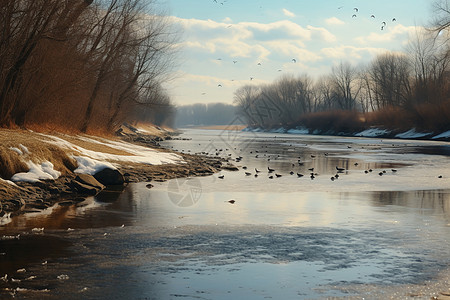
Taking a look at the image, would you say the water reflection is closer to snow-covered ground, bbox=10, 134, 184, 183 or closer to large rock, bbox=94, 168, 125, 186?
large rock, bbox=94, 168, 125, 186

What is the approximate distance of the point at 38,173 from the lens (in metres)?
16.5

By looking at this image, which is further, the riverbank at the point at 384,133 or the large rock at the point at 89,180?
the riverbank at the point at 384,133

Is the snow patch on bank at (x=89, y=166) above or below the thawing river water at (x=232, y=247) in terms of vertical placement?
above

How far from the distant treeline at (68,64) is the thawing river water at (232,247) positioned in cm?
903

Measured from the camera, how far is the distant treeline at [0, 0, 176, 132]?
22.0m

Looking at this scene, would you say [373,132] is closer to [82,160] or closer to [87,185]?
[82,160]

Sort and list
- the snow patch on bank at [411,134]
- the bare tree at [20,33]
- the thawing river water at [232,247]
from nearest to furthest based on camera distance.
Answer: the thawing river water at [232,247], the bare tree at [20,33], the snow patch on bank at [411,134]

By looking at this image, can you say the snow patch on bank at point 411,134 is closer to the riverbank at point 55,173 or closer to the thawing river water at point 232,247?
the riverbank at point 55,173

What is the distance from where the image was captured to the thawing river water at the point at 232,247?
7.12 meters

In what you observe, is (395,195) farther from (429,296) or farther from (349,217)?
(429,296)

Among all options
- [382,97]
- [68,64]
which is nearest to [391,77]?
[382,97]

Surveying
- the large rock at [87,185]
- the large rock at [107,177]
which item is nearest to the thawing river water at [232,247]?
the large rock at [87,185]

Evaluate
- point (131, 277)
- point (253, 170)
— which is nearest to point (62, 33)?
point (253, 170)

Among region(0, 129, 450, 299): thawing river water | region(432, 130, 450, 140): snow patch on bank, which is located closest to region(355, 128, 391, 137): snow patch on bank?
region(432, 130, 450, 140): snow patch on bank
